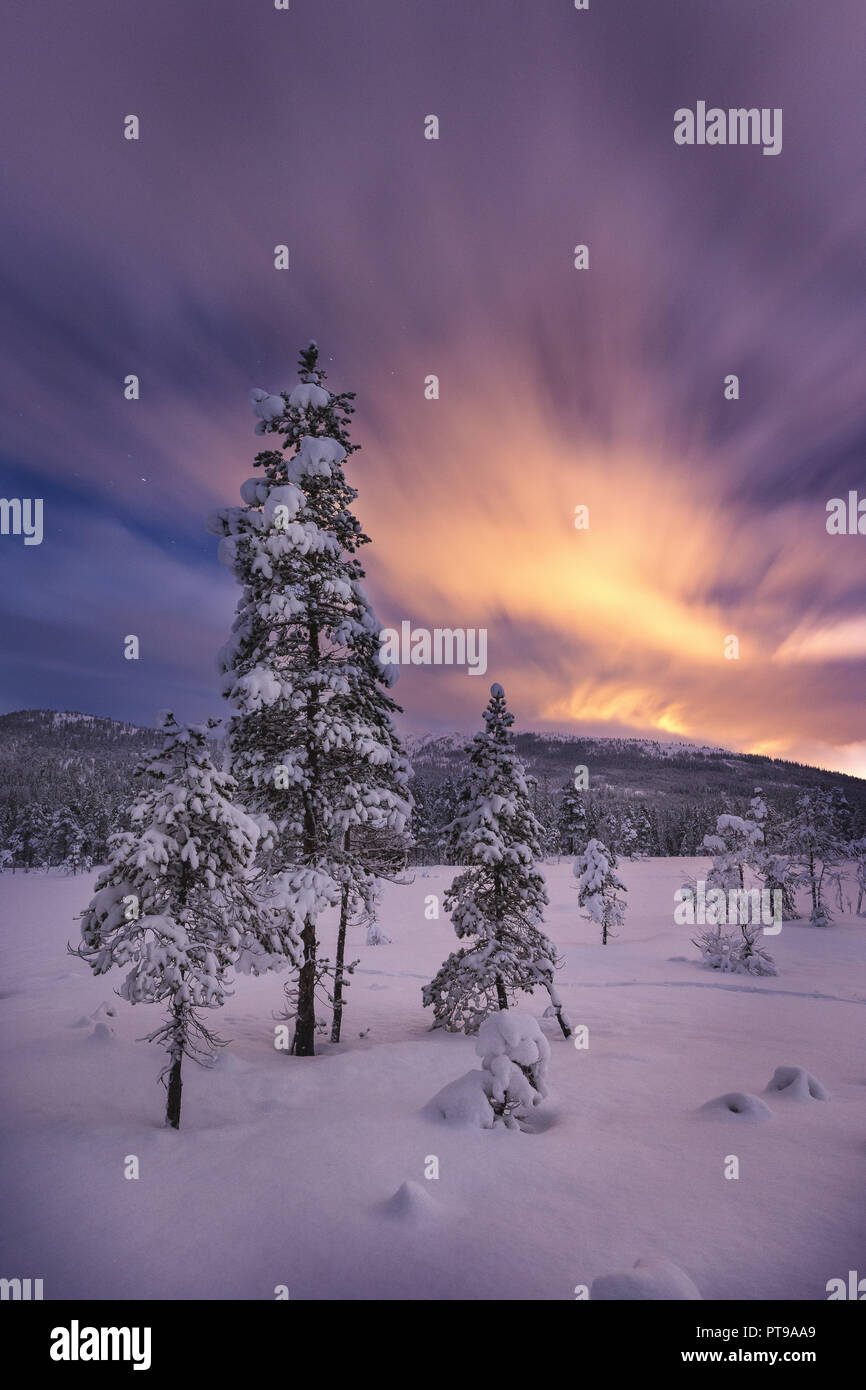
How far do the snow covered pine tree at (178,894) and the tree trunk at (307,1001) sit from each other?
8.63ft

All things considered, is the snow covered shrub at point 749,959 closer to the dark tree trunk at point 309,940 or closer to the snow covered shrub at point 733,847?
the snow covered shrub at point 733,847

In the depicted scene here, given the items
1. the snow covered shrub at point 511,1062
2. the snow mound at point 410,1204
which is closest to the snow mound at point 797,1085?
the snow covered shrub at point 511,1062

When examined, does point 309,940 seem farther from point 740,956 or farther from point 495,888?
point 740,956

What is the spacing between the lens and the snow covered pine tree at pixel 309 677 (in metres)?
12.2

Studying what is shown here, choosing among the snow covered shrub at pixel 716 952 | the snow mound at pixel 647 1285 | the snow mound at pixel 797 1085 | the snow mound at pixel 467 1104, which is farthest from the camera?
the snow covered shrub at pixel 716 952

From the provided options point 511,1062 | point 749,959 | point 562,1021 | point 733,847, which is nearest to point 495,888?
point 562,1021

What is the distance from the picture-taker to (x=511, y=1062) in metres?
9.26

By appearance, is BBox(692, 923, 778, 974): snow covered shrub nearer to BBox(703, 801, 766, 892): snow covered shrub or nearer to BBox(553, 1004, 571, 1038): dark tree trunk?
BBox(703, 801, 766, 892): snow covered shrub

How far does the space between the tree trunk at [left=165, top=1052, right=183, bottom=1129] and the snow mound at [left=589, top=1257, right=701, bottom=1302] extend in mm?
7213

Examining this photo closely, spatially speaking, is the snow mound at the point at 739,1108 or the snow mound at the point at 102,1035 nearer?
the snow mound at the point at 739,1108

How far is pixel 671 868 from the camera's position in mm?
77750

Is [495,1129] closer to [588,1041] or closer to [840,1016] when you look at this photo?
[588,1041]

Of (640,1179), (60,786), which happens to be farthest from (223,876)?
(60,786)
